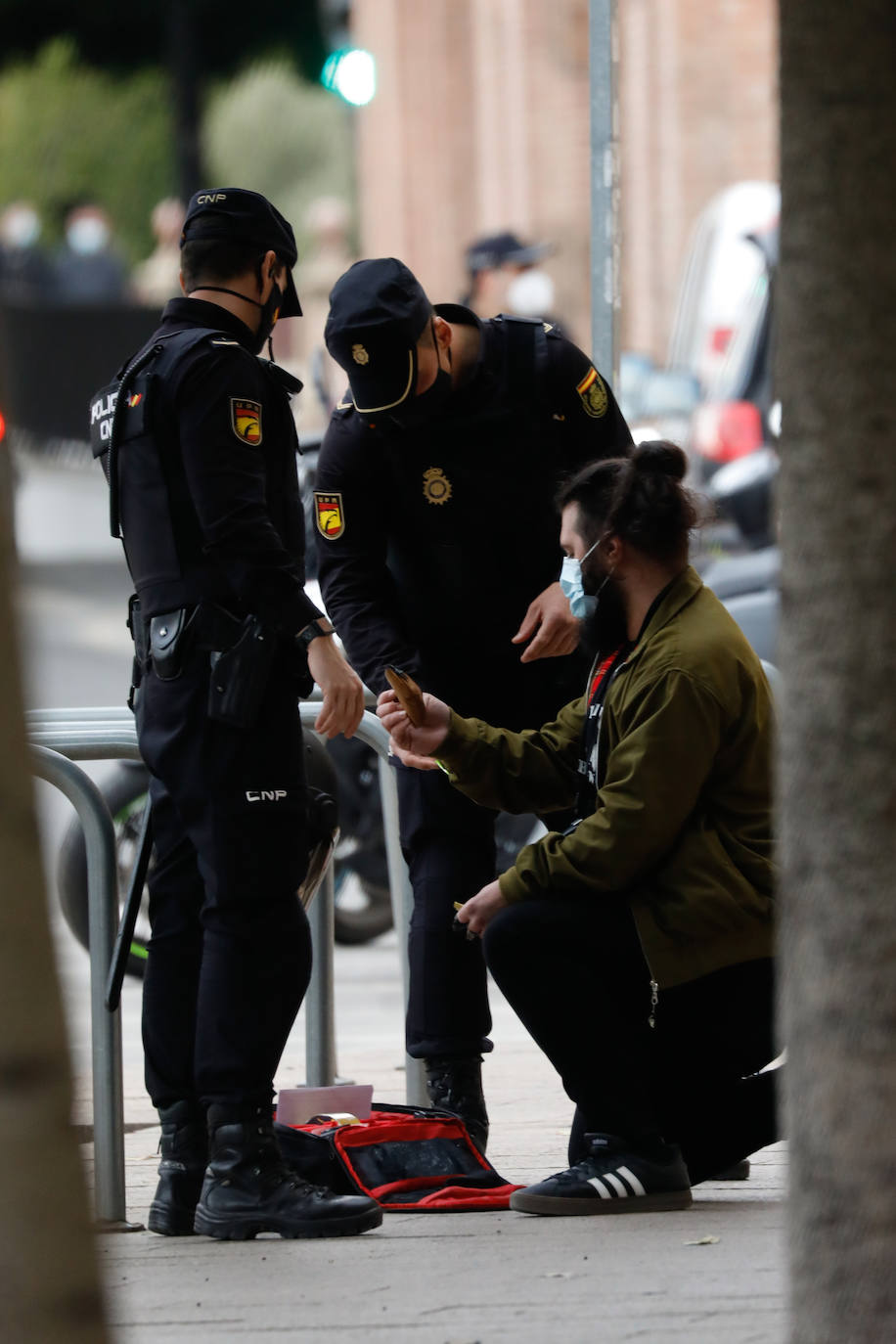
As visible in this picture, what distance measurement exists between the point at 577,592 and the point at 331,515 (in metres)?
0.63

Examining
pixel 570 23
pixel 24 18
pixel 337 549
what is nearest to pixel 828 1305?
pixel 337 549

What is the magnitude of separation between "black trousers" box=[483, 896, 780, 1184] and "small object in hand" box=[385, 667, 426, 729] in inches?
16.1

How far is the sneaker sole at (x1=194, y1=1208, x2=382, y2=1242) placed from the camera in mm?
3886

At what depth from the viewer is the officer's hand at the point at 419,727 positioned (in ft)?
13.9

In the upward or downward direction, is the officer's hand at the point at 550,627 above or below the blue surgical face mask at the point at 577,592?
below

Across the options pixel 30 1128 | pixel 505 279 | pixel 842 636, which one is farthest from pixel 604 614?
pixel 505 279

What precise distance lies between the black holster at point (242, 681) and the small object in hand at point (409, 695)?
389mm

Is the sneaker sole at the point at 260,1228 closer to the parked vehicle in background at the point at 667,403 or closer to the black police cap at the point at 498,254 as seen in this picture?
the black police cap at the point at 498,254

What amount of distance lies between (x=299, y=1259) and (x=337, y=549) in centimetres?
149

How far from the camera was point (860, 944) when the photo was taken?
7.90ft

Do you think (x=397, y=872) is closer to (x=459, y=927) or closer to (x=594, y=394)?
(x=459, y=927)

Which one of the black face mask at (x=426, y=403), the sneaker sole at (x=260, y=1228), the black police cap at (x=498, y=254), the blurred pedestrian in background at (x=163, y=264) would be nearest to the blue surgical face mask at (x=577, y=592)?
the black face mask at (x=426, y=403)

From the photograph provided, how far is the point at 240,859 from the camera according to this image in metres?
3.88

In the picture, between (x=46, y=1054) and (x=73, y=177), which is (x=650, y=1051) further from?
(x=73, y=177)
